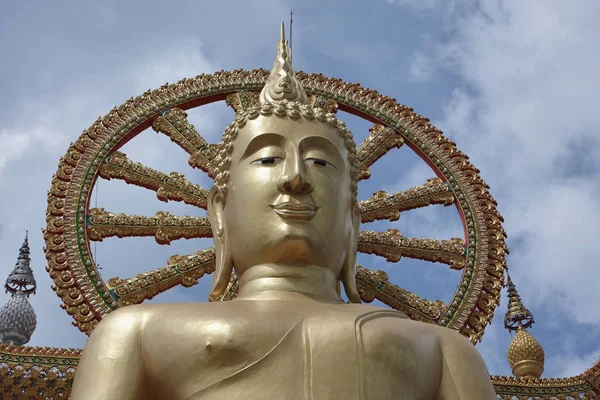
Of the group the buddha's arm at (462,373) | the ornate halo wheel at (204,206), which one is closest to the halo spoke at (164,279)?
the ornate halo wheel at (204,206)

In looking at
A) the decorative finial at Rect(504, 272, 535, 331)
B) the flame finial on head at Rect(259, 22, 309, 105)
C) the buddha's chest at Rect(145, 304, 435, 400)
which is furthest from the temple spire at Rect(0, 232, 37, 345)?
the buddha's chest at Rect(145, 304, 435, 400)

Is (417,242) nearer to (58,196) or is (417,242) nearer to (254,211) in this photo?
(254,211)

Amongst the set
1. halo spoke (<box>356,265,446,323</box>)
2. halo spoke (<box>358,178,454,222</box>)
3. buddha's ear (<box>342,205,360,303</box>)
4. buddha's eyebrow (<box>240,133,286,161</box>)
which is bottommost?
buddha's ear (<box>342,205,360,303</box>)

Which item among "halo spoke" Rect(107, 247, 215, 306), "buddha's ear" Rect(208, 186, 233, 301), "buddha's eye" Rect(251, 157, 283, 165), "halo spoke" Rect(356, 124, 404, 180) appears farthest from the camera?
"halo spoke" Rect(356, 124, 404, 180)

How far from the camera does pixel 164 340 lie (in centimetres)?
413

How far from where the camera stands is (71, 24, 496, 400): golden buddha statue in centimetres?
399

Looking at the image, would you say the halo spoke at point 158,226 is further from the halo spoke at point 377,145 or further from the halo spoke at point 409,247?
the halo spoke at point 377,145

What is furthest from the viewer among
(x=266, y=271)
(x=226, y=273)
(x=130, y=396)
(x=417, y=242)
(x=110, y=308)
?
(x=417, y=242)

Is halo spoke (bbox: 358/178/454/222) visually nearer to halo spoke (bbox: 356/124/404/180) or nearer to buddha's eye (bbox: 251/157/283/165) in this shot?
halo spoke (bbox: 356/124/404/180)

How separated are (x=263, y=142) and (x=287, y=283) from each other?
72 centimetres

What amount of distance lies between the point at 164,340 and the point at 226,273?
2.68 ft

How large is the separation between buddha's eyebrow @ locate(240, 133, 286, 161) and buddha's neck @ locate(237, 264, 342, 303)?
58 cm

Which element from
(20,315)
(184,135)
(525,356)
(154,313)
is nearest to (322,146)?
(154,313)

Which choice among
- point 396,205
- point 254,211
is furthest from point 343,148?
point 396,205
